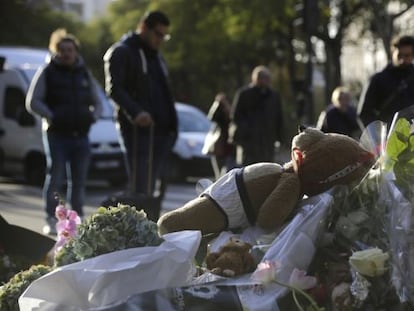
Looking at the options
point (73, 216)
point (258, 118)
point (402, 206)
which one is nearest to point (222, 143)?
point (258, 118)

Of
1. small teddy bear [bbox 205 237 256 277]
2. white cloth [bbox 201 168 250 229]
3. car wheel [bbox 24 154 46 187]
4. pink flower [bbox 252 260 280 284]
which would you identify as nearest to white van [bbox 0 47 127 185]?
car wheel [bbox 24 154 46 187]

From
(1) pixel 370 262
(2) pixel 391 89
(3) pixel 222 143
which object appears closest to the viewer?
(1) pixel 370 262

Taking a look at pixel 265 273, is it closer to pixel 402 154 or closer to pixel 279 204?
pixel 279 204

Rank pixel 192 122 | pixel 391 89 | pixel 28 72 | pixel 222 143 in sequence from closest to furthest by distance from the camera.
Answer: pixel 391 89, pixel 222 143, pixel 28 72, pixel 192 122

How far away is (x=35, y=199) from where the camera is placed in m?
12.5

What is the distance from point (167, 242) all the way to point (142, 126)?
380 cm

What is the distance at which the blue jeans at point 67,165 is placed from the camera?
7.96m

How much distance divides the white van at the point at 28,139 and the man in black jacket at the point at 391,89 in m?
7.06

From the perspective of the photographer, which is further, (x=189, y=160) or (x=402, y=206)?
(x=189, y=160)

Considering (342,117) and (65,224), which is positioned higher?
(65,224)

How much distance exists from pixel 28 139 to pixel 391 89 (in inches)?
317

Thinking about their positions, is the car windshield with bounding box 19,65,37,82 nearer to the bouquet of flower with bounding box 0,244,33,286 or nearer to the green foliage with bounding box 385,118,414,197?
the bouquet of flower with bounding box 0,244,33,286

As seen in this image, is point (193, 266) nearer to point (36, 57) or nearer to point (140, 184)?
point (140, 184)

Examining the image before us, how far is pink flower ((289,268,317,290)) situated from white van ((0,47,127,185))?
1088 cm
